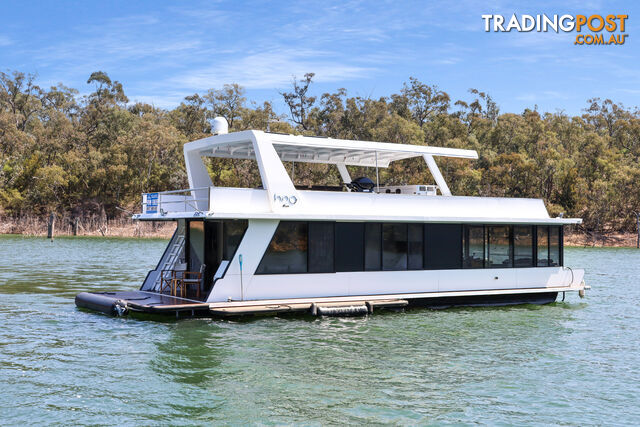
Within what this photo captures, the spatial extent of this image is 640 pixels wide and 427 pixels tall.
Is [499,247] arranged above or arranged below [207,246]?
below

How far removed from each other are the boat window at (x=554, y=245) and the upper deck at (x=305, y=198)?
1.34 ft

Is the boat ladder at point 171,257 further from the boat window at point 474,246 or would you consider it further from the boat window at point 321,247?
the boat window at point 474,246

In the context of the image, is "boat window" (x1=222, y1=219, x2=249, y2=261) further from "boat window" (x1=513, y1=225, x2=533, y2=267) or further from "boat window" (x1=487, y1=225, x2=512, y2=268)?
"boat window" (x1=513, y1=225, x2=533, y2=267)

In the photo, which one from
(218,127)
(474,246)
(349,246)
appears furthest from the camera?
(474,246)

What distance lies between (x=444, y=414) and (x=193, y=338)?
569 centimetres

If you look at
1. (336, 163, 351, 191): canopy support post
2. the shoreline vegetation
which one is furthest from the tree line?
(336, 163, 351, 191): canopy support post

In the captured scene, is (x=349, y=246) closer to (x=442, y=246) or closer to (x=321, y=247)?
(x=321, y=247)

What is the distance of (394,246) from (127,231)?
151ft

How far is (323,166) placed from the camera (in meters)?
58.3

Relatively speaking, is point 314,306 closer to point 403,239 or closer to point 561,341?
point 403,239

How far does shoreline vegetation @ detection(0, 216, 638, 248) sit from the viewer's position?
5678cm

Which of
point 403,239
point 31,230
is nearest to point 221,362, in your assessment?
point 403,239

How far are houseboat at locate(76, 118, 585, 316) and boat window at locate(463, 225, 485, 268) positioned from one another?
29mm

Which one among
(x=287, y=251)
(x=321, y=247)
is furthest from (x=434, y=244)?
(x=287, y=251)
